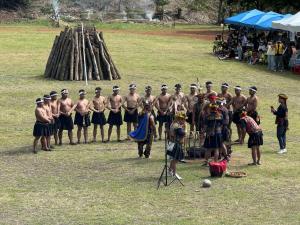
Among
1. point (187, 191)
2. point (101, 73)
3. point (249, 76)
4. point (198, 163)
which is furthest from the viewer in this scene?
point (249, 76)

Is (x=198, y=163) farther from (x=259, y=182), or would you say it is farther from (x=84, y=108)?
(x=84, y=108)

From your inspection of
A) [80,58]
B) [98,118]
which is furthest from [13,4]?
[98,118]

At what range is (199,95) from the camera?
720 inches

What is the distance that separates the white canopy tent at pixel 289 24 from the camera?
33.9 metres

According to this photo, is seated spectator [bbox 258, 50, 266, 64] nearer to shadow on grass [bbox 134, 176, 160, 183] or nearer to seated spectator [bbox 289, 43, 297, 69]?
seated spectator [bbox 289, 43, 297, 69]

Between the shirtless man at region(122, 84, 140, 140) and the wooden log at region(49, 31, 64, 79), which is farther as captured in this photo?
the wooden log at region(49, 31, 64, 79)

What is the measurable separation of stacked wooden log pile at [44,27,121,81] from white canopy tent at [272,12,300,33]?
31.3ft

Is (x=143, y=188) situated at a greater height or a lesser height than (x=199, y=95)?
lesser

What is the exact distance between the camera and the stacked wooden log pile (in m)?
30.0

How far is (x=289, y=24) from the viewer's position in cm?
3422

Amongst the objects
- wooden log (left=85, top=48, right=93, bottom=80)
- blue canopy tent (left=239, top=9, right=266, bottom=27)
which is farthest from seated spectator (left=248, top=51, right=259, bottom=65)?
wooden log (left=85, top=48, right=93, bottom=80)

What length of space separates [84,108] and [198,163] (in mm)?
3944

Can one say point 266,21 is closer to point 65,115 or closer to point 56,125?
point 65,115

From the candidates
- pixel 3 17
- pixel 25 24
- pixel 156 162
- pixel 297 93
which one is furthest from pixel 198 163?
pixel 3 17
